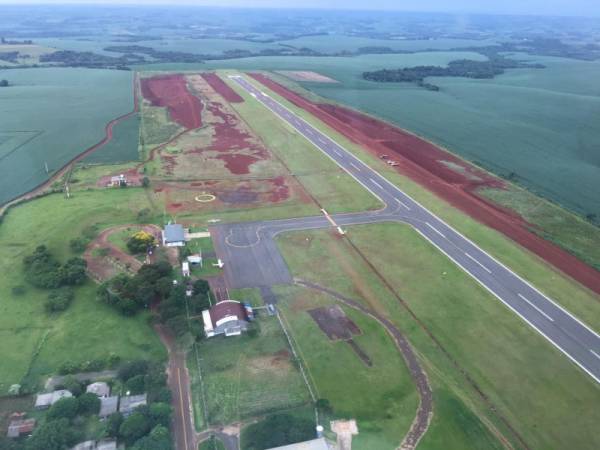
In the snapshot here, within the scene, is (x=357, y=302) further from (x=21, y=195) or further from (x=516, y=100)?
(x=516, y=100)

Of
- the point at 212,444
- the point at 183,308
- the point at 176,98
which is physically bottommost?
the point at 212,444

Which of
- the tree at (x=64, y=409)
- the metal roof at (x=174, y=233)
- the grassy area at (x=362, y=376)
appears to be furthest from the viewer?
the metal roof at (x=174, y=233)

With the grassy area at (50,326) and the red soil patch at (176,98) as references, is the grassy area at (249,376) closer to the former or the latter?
the grassy area at (50,326)

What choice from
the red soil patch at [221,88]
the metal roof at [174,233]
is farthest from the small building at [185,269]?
the red soil patch at [221,88]

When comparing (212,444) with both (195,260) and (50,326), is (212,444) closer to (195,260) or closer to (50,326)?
(50,326)

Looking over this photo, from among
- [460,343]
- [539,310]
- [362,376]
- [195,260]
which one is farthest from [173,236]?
[539,310]

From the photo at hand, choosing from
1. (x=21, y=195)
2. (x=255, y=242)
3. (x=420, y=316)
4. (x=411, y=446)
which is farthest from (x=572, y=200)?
(x=21, y=195)
